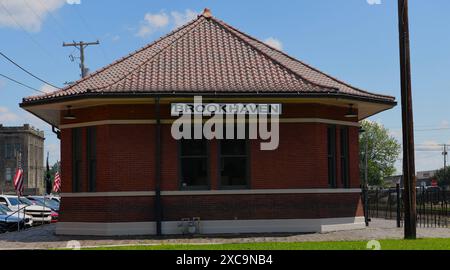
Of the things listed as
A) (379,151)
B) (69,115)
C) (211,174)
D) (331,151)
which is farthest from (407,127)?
(379,151)

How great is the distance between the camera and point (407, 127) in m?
16.6

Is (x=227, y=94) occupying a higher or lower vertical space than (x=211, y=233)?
higher

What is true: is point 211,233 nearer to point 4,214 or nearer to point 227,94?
point 227,94

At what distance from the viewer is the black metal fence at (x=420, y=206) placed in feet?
78.4

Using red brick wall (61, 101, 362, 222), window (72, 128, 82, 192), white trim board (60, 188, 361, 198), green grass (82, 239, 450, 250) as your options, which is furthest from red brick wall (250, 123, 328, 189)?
window (72, 128, 82, 192)

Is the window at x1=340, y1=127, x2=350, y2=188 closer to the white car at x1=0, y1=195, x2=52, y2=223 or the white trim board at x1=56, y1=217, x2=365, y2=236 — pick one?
the white trim board at x1=56, y1=217, x2=365, y2=236

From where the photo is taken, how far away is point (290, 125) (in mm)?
19062

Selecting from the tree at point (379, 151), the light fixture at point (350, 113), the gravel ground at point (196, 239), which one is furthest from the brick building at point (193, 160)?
the tree at point (379, 151)

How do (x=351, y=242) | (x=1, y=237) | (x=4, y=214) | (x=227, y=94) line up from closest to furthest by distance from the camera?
(x=351, y=242) → (x=227, y=94) → (x=1, y=237) → (x=4, y=214)

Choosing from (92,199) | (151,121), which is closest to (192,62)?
(151,121)

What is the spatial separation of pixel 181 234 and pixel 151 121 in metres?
3.49

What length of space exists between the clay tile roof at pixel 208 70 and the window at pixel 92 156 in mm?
1453

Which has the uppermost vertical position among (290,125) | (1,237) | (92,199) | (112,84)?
(112,84)

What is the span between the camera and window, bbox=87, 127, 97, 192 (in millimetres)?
19250
